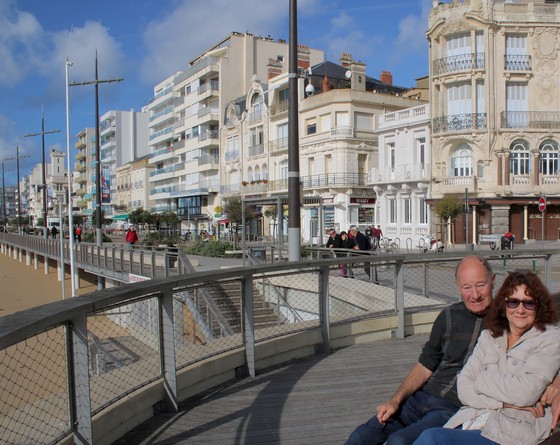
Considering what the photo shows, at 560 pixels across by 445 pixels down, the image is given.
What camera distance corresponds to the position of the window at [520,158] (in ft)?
112

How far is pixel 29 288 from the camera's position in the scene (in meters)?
36.8

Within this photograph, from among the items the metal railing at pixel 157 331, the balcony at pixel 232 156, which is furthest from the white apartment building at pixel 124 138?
the metal railing at pixel 157 331

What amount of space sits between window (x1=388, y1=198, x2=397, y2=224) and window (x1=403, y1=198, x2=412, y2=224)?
2.84ft

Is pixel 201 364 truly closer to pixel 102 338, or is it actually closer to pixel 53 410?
pixel 102 338

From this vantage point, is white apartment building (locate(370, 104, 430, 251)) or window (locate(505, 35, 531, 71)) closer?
window (locate(505, 35, 531, 71))

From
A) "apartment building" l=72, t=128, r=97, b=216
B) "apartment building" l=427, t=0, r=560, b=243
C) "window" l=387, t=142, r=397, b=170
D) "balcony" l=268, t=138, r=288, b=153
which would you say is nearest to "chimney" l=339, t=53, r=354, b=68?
"balcony" l=268, t=138, r=288, b=153

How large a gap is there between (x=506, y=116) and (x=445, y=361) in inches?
1339

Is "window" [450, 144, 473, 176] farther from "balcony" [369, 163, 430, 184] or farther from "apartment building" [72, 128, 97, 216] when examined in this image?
"apartment building" [72, 128, 97, 216]

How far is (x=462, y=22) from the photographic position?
115 feet

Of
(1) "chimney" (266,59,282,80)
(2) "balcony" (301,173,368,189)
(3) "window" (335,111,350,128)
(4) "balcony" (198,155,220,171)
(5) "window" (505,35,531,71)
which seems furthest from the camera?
(4) "balcony" (198,155,220,171)

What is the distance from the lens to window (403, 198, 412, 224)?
38.5 m

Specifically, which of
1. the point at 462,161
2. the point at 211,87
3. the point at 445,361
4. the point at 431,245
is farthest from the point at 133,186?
the point at 445,361

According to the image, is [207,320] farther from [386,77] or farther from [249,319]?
[386,77]

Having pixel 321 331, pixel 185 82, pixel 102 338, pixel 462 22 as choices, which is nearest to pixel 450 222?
pixel 462 22
